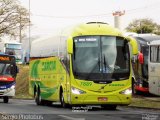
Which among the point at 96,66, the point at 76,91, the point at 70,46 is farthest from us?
the point at 96,66

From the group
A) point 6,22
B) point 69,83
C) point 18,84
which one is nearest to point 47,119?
point 69,83

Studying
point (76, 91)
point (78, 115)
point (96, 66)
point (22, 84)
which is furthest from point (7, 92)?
point (22, 84)

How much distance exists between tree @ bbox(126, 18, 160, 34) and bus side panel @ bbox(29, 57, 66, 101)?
80.4 metres

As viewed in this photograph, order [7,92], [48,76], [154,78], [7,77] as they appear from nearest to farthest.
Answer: [48,76]
[154,78]
[7,92]
[7,77]

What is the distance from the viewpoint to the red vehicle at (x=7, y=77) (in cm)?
3459

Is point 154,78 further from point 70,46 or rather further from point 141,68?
point 70,46

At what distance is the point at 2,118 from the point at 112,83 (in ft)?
22.1

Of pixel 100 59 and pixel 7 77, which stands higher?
pixel 100 59

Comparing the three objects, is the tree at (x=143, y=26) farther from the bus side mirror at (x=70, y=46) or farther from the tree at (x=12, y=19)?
the bus side mirror at (x=70, y=46)

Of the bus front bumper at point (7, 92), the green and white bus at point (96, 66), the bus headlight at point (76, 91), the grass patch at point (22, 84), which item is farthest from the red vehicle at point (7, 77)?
the grass patch at point (22, 84)

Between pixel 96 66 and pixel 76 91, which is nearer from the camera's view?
pixel 76 91

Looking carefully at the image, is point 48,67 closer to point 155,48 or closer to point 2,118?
point 155,48

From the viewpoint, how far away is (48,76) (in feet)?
92.4

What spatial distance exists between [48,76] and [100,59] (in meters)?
5.46
